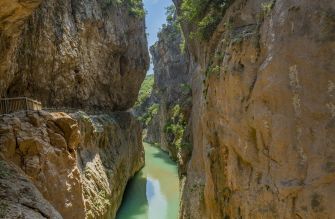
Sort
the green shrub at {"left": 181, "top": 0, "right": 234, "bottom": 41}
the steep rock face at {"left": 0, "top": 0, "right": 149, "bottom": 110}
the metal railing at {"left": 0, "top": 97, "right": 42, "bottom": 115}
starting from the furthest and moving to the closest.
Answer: the steep rock face at {"left": 0, "top": 0, "right": 149, "bottom": 110}, the green shrub at {"left": 181, "top": 0, "right": 234, "bottom": 41}, the metal railing at {"left": 0, "top": 97, "right": 42, "bottom": 115}

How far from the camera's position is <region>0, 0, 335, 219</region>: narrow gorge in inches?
322

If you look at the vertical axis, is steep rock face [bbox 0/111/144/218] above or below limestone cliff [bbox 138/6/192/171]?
below

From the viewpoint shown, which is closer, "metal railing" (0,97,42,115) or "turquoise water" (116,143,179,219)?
"metal railing" (0,97,42,115)

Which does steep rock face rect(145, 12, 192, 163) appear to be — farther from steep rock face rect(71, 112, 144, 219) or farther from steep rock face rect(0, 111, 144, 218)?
steep rock face rect(0, 111, 144, 218)

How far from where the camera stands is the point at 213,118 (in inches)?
567

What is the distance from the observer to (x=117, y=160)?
2430 centimetres

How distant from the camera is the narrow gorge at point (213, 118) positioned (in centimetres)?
817

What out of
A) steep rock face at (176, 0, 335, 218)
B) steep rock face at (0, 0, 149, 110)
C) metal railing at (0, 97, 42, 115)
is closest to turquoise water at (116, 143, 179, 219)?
steep rock face at (0, 0, 149, 110)

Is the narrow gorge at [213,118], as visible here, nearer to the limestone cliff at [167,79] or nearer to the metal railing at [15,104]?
the metal railing at [15,104]

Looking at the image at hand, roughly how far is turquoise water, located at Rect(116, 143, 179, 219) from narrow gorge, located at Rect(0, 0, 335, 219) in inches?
9.7

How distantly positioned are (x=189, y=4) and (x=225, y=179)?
1006cm

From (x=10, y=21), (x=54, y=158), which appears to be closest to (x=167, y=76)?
(x=10, y=21)

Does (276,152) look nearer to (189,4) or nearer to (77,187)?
(77,187)

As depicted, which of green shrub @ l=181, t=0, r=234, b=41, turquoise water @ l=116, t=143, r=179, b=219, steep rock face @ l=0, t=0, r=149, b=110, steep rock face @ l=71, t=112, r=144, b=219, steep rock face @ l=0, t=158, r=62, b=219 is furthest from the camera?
turquoise water @ l=116, t=143, r=179, b=219
